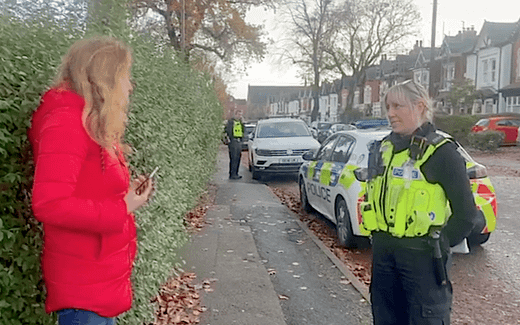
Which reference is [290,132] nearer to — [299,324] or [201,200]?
[201,200]

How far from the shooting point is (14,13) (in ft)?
9.37

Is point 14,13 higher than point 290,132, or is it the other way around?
point 14,13

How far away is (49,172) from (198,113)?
22.9 feet

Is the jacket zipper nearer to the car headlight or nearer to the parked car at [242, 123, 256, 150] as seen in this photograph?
the car headlight

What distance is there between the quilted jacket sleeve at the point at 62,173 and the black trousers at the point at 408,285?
65.9 inches

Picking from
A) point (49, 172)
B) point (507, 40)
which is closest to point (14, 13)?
point (49, 172)

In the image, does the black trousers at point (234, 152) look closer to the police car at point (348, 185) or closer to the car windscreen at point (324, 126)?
the police car at point (348, 185)

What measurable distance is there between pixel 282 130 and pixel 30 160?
14.3 metres

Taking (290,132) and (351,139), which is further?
(290,132)

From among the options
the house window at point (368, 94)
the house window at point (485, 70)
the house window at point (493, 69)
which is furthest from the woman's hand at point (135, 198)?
the house window at point (368, 94)

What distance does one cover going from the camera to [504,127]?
1089 inches

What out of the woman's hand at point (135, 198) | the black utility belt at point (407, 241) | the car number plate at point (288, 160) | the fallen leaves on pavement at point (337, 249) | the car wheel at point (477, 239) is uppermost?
the woman's hand at point (135, 198)

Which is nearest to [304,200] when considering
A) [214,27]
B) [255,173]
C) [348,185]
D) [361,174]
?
[348,185]

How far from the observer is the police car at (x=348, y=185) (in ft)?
20.8
